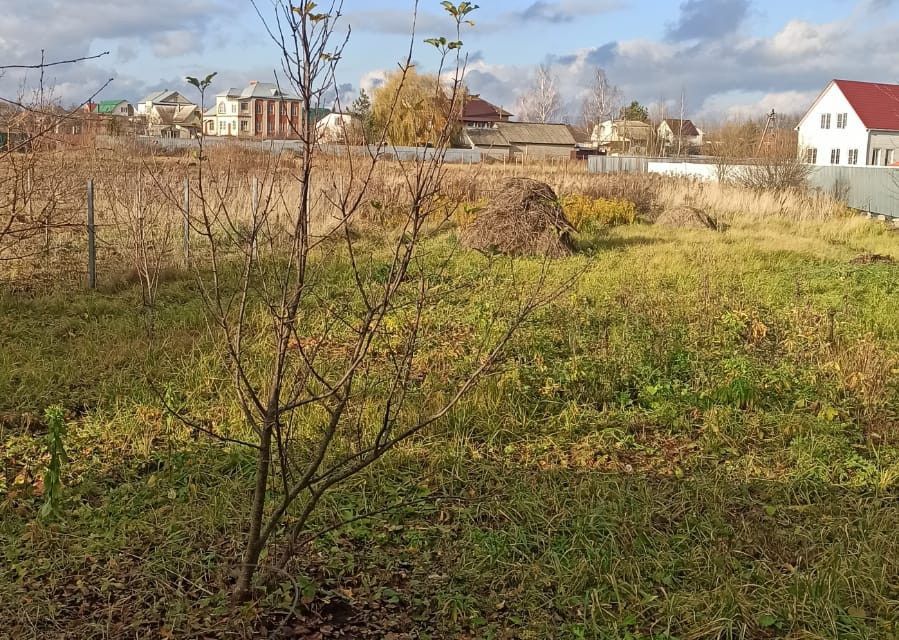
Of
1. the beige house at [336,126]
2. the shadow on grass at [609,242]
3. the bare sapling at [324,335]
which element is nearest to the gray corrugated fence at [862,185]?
the shadow on grass at [609,242]

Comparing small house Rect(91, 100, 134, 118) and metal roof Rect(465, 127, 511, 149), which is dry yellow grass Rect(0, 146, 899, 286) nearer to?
small house Rect(91, 100, 134, 118)

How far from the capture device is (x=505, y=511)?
3.46 metres

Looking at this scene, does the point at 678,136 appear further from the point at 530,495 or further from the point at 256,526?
the point at 256,526

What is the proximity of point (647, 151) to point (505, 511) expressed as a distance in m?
43.4

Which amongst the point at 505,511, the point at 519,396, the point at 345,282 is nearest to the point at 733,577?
the point at 505,511

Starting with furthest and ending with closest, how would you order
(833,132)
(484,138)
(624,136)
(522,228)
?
(624,136) < (484,138) < (833,132) < (522,228)

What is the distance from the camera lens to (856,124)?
1406 inches

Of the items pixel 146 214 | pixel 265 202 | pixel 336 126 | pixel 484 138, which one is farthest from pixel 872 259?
pixel 484 138

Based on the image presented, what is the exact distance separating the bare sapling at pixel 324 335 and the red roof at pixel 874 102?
3259 cm

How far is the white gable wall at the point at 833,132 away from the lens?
116 ft

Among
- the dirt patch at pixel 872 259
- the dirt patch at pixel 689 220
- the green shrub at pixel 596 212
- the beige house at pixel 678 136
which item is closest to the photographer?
the dirt patch at pixel 872 259

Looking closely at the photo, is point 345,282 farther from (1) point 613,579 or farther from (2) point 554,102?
(2) point 554,102

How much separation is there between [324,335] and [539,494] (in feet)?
5.08

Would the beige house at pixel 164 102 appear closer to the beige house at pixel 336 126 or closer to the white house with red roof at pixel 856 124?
the beige house at pixel 336 126
